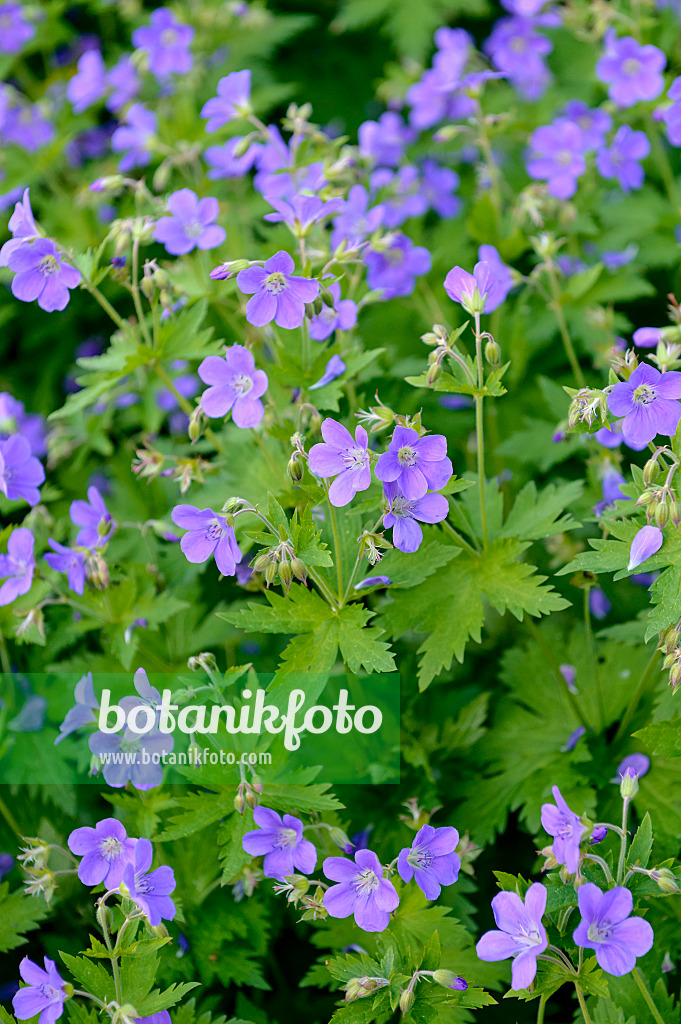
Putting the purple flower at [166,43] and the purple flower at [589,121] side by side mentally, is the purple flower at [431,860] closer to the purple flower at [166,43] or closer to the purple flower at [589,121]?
the purple flower at [589,121]

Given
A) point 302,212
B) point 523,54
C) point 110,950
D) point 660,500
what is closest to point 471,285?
point 302,212

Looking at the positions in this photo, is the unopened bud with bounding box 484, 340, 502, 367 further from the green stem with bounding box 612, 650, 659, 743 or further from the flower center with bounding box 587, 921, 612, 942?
the flower center with bounding box 587, 921, 612, 942

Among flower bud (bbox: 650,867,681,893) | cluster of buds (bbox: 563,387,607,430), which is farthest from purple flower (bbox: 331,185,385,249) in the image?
flower bud (bbox: 650,867,681,893)

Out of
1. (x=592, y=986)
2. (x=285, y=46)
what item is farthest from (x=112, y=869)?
(x=285, y=46)

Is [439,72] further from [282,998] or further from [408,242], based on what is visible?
[282,998]

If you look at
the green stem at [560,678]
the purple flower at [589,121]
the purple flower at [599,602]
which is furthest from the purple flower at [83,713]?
the purple flower at [589,121]
